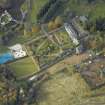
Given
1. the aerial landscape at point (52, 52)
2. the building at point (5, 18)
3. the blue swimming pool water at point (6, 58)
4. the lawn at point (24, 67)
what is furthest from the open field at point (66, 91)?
the building at point (5, 18)

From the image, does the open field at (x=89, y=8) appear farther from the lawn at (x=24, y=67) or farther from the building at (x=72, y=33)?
the lawn at (x=24, y=67)

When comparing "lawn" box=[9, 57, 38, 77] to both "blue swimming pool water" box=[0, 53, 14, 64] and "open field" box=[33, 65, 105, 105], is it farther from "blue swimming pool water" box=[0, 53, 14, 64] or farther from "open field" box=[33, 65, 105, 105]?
"open field" box=[33, 65, 105, 105]

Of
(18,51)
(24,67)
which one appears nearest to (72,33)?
(18,51)

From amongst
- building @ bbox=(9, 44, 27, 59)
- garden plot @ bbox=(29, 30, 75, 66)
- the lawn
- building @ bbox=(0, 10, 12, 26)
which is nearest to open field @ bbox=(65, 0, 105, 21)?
garden plot @ bbox=(29, 30, 75, 66)

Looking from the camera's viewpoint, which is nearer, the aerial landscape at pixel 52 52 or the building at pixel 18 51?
the aerial landscape at pixel 52 52

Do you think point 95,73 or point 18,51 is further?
point 18,51

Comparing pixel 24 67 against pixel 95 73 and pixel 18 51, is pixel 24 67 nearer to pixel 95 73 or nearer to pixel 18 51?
pixel 18 51

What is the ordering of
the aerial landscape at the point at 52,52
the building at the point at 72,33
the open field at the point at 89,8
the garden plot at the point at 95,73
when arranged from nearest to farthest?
1. the aerial landscape at the point at 52,52
2. the garden plot at the point at 95,73
3. the building at the point at 72,33
4. the open field at the point at 89,8

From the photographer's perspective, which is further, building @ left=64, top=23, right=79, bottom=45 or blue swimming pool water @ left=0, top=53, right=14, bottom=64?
building @ left=64, top=23, right=79, bottom=45
